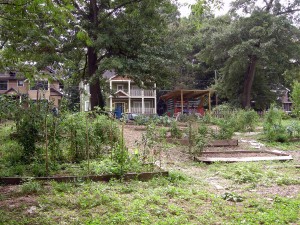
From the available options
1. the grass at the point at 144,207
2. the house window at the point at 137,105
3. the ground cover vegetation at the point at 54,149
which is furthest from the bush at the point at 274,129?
→ the house window at the point at 137,105

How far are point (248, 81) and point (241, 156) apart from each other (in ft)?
71.1

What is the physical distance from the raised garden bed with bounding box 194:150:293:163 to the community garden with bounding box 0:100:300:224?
0.24 metres

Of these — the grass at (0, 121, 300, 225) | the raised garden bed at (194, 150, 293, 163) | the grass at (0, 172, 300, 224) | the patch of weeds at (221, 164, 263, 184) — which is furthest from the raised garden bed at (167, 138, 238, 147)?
the grass at (0, 172, 300, 224)

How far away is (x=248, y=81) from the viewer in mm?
30172

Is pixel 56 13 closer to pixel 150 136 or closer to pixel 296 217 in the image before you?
pixel 150 136

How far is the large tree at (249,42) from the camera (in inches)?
1010

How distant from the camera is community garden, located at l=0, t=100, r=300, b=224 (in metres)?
4.16

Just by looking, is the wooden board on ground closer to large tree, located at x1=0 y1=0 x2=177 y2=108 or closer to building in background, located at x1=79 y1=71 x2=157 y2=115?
large tree, located at x1=0 y1=0 x2=177 y2=108

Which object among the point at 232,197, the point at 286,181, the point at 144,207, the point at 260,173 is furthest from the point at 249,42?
the point at 144,207

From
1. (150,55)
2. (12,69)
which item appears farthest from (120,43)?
(12,69)

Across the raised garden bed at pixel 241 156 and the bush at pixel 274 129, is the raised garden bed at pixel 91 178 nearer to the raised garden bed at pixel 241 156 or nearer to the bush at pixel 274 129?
the raised garden bed at pixel 241 156

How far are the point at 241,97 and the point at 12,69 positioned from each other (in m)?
28.7

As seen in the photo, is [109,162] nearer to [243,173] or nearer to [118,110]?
[243,173]

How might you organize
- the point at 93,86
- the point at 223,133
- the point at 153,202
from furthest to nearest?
1. the point at 93,86
2. the point at 223,133
3. the point at 153,202
